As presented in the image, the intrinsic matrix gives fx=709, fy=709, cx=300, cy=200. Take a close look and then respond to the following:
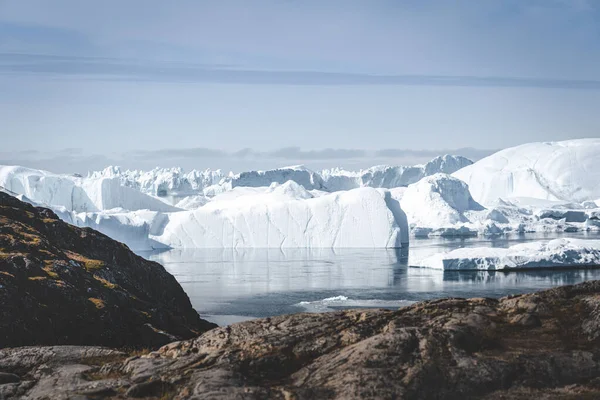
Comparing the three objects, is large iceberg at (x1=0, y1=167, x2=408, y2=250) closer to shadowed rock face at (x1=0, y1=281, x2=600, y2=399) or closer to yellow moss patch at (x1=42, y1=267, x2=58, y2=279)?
yellow moss patch at (x1=42, y1=267, x2=58, y2=279)

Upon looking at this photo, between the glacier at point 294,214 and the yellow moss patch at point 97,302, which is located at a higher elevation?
the glacier at point 294,214

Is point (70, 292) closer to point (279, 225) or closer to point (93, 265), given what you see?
point (93, 265)

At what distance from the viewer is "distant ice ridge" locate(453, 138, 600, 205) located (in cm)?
16938

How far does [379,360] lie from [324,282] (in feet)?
154

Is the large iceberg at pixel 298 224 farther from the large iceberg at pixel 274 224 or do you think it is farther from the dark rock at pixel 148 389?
the dark rock at pixel 148 389

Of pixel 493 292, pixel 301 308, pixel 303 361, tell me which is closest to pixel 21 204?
pixel 301 308

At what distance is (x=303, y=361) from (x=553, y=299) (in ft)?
12.8

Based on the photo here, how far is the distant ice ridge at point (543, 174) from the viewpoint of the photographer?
556 feet

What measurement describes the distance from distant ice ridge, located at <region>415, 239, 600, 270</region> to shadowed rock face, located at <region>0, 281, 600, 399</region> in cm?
5395

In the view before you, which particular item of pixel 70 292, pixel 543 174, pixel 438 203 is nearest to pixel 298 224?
pixel 438 203

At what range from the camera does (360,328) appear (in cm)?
962

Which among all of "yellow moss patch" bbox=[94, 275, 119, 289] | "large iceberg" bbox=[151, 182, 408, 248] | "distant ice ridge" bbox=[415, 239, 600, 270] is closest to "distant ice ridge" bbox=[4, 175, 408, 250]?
"large iceberg" bbox=[151, 182, 408, 248]

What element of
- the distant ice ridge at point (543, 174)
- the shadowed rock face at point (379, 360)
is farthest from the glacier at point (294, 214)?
the shadowed rock face at point (379, 360)

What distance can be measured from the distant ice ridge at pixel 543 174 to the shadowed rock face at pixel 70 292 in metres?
143
